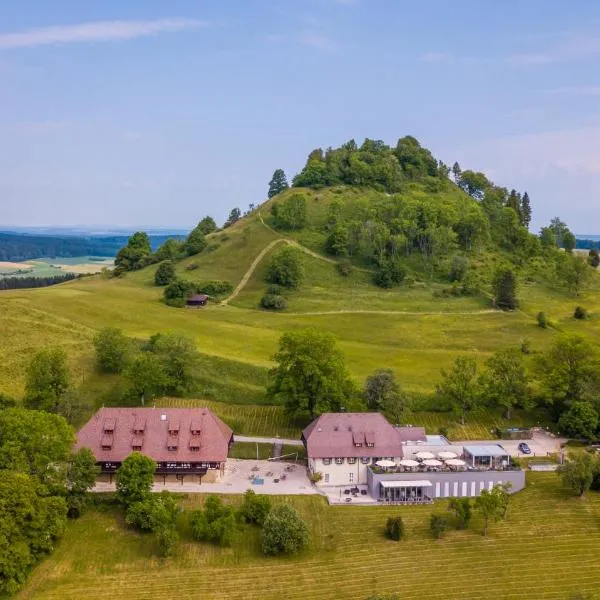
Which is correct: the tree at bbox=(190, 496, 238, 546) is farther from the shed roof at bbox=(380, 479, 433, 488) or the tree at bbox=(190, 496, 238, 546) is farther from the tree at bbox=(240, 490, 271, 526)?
the shed roof at bbox=(380, 479, 433, 488)

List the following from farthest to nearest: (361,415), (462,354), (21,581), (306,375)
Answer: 1. (462,354)
2. (306,375)
3. (361,415)
4. (21,581)

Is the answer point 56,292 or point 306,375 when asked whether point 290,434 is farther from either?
point 56,292

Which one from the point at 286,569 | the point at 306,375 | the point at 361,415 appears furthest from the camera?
the point at 306,375

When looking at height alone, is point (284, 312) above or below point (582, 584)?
above

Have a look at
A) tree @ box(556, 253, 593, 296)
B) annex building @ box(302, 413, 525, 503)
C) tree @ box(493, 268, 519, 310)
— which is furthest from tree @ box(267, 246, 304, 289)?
annex building @ box(302, 413, 525, 503)

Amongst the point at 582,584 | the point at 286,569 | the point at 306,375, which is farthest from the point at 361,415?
the point at 582,584

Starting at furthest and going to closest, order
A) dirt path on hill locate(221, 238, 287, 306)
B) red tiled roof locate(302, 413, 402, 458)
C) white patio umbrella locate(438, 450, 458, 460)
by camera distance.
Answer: dirt path on hill locate(221, 238, 287, 306)
red tiled roof locate(302, 413, 402, 458)
white patio umbrella locate(438, 450, 458, 460)

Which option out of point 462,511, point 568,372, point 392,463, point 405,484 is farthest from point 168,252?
point 462,511
